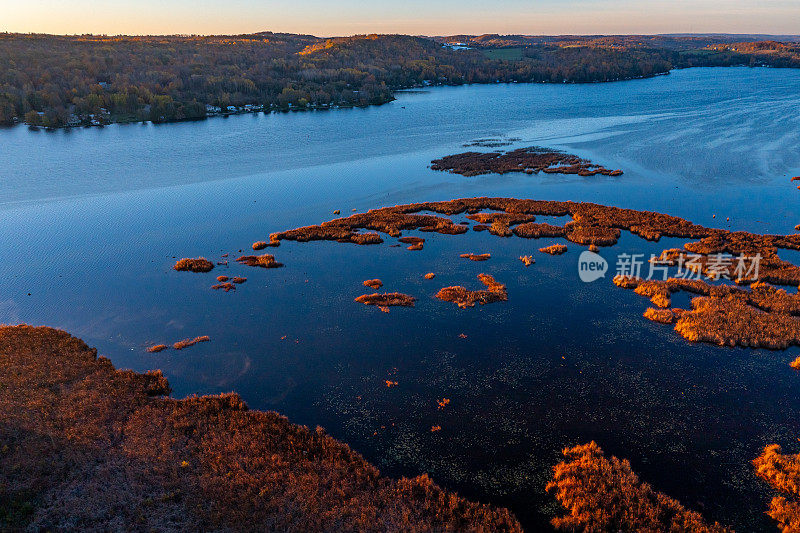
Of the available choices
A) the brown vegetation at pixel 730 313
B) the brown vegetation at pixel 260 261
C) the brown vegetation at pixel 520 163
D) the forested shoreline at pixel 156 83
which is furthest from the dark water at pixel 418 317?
the forested shoreline at pixel 156 83

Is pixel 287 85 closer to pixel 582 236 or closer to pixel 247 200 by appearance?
pixel 247 200

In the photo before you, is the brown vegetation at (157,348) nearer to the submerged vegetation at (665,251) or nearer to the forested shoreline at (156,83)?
the submerged vegetation at (665,251)

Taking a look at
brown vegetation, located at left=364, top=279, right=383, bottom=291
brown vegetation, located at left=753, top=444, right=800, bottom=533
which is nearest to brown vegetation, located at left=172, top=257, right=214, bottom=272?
brown vegetation, located at left=364, top=279, right=383, bottom=291

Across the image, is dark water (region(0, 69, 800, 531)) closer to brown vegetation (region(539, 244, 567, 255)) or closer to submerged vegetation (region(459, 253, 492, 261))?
submerged vegetation (region(459, 253, 492, 261))

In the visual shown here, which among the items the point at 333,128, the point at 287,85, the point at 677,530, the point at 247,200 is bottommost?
the point at 677,530

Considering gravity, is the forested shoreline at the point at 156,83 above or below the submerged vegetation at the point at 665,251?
above

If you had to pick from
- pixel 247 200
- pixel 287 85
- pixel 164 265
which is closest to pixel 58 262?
pixel 164 265

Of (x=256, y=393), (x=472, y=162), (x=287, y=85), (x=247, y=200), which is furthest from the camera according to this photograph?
(x=287, y=85)
